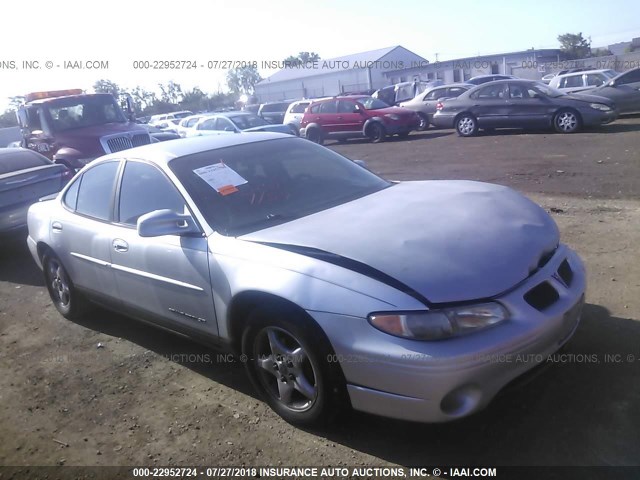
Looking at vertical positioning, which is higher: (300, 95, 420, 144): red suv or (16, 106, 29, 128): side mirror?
(16, 106, 29, 128): side mirror

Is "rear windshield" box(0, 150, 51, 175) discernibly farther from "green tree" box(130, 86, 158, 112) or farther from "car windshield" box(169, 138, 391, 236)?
"green tree" box(130, 86, 158, 112)

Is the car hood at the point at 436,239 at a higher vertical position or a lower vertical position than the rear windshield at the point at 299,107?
lower

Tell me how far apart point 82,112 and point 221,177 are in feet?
34.8

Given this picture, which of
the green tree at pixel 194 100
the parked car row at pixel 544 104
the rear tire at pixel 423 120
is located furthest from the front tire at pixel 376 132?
the green tree at pixel 194 100

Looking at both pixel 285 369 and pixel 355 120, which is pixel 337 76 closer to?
pixel 355 120

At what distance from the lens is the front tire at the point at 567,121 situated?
47.7ft

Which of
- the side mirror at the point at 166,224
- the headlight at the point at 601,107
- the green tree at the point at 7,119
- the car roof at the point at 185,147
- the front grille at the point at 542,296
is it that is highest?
the green tree at the point at 7,119

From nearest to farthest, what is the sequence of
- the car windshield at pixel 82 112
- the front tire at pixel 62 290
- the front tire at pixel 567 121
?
the front tire at pixel 62 290
the car windshield at pixel 82 112
the front tire at pixel 567 121

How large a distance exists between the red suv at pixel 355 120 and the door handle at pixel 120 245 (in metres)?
15.4

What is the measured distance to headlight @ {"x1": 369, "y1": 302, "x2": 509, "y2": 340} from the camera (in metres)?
2.62

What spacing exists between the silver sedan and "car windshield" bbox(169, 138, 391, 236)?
0.04ft

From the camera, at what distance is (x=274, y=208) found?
3.79 meters

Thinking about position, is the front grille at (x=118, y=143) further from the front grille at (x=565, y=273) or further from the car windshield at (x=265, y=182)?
the front grille at (x=565, y=273)

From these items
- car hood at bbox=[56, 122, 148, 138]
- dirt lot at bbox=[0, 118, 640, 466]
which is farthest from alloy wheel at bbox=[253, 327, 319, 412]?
car hood at bbox=[56, 122, 148, 138]
